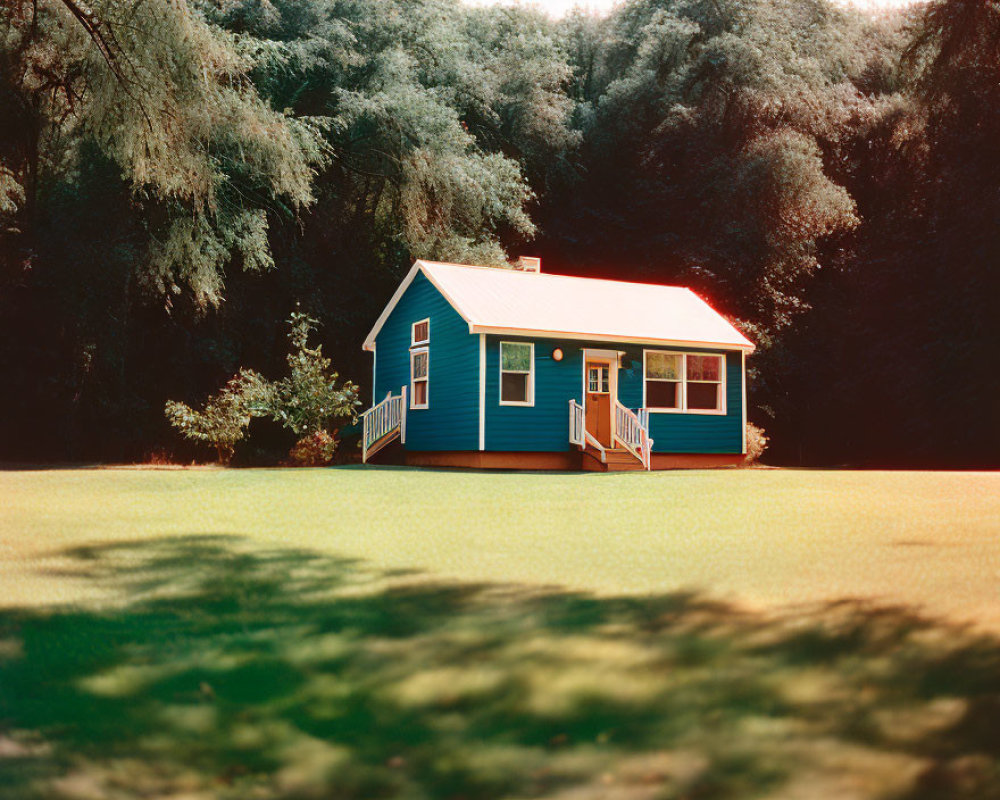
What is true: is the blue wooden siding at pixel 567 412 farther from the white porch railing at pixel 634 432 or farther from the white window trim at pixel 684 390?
the white porch railing at pixel 634 432

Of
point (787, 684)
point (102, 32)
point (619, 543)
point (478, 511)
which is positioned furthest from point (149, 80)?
point (787, 684)

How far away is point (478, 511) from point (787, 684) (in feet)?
19.0

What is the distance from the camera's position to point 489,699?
133 inches

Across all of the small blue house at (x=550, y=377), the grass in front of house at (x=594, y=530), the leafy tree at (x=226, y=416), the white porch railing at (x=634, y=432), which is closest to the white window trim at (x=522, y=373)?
the small blue house at (x=550, y=377)

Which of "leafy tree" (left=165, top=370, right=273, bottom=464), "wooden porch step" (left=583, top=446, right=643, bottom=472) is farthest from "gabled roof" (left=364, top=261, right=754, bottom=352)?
"leafy tree" (left=165, top=370, right=273, bottom=464)

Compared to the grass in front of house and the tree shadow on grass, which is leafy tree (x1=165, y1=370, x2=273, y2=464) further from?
the tree shadow on grass

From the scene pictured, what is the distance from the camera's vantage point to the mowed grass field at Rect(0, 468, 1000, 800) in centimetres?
280

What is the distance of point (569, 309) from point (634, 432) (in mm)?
3228

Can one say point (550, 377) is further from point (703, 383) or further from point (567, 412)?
point (703, 383)

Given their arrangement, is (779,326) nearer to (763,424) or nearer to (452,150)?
(763,424)

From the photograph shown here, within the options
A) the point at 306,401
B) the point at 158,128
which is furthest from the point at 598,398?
the point at 158,128

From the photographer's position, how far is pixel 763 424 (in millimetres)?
31984

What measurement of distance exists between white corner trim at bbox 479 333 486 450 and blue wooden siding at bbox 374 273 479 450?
116mm

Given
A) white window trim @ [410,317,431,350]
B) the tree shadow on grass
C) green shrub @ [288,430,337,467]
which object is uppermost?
white window trim @ [410,317,431,350]
